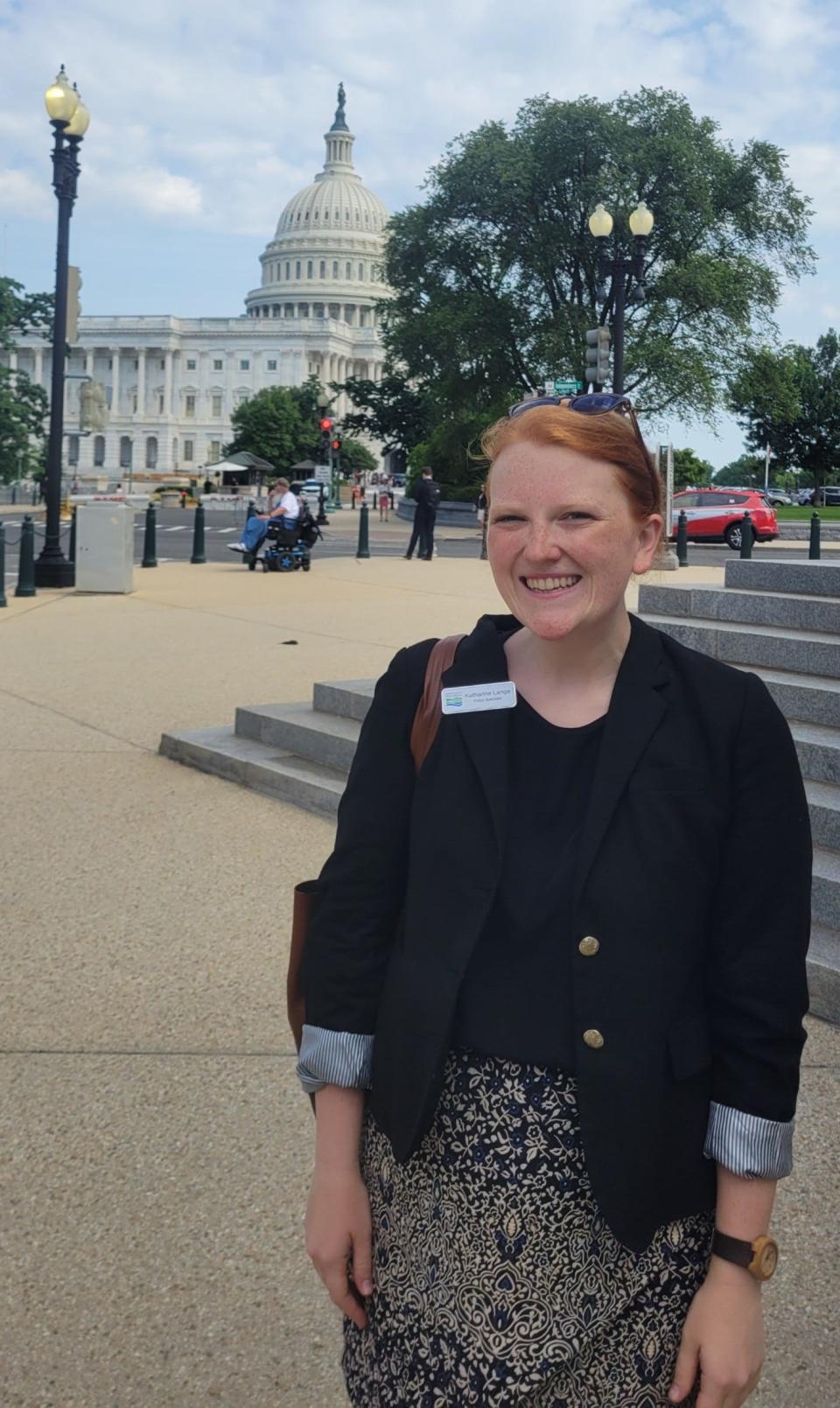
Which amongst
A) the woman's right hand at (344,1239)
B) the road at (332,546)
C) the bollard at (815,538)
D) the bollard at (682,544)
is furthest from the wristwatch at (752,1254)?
the bollard at (682,544)

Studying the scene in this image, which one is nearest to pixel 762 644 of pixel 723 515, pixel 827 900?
pixel 827 900

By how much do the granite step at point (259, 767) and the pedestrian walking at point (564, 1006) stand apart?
503 cm

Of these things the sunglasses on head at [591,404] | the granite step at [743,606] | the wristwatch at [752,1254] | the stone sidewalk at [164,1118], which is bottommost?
the stone sidewalk at [164,1118]

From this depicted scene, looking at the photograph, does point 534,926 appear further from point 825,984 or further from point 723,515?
point 723,515

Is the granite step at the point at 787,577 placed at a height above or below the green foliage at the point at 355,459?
below

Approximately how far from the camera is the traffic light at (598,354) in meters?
20.2

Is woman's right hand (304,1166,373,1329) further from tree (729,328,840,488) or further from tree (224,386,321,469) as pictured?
tree (224,386,321,469)

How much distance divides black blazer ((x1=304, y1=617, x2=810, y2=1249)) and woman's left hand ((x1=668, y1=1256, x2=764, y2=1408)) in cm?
10

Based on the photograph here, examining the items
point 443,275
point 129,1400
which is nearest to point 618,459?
point 129,1400

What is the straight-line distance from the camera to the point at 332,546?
112ft

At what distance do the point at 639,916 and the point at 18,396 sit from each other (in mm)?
60200

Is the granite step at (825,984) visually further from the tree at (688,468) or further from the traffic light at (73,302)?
the tree at (688,468)

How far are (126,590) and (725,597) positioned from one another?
12192mm

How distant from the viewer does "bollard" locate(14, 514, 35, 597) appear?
1752 cm
